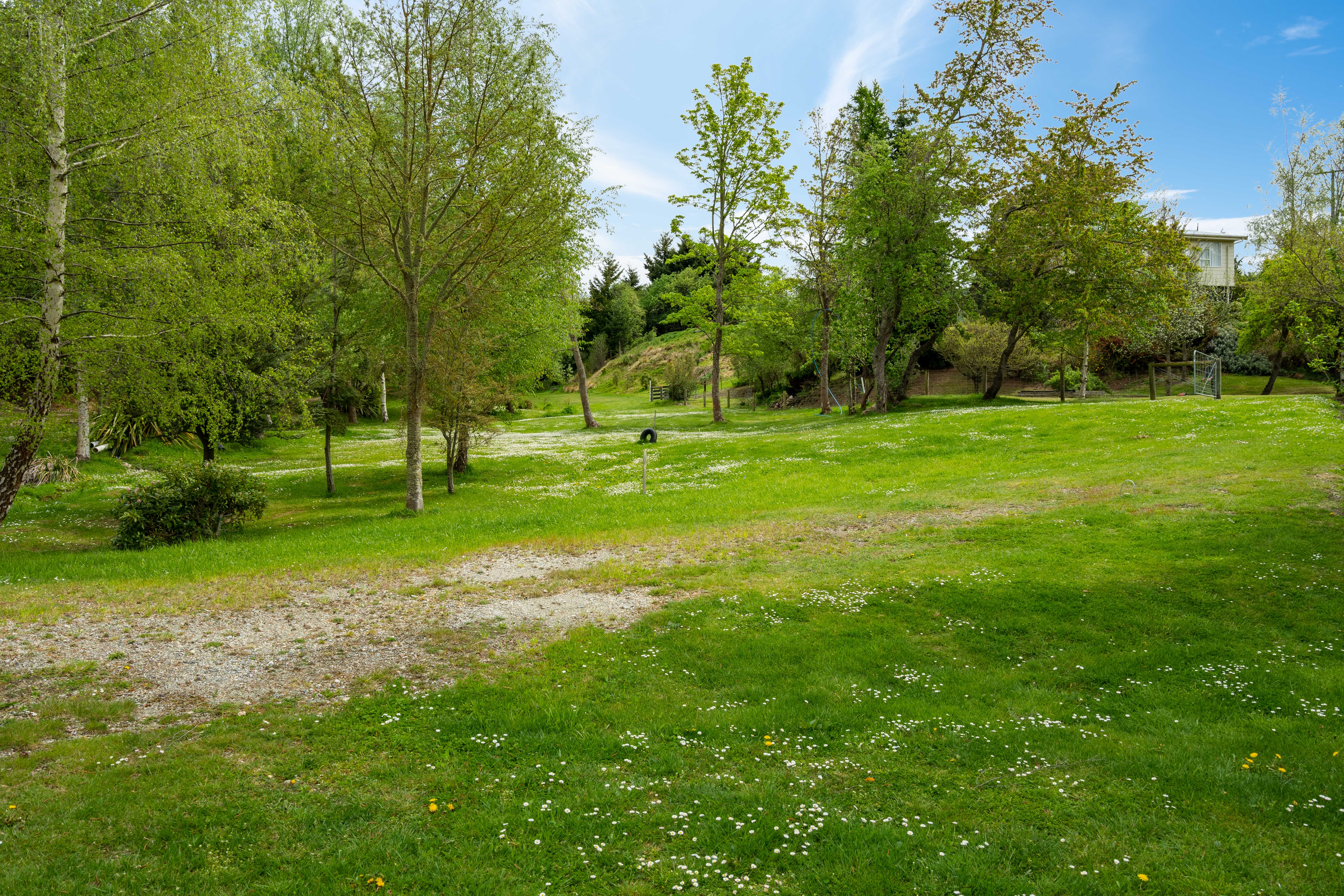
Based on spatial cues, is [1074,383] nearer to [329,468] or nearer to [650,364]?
[650,364]

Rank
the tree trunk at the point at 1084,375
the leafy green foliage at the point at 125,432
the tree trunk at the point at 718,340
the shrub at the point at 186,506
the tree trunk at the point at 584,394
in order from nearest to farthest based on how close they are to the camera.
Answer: the shrub at the point at 186,506
the leafy green foliage at the point at 125,432
the tree trunk at the point at 718,340
the tree trunk at the point at 584,394
the tree trunk at the point at 1084,375

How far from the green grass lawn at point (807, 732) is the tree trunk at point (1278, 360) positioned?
38481 millimetres

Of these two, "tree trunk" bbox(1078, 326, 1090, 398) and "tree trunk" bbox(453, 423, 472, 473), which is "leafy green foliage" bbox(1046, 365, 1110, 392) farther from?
"tree trunk" bbox(453, 423, 472, 473)

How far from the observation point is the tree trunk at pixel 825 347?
47406mm

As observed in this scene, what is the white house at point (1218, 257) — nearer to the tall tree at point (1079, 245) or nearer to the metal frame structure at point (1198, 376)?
the metal frame structure at point (1198, 376)

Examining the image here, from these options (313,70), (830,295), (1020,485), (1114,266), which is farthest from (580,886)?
(830,295)

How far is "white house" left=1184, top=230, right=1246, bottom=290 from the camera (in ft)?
253

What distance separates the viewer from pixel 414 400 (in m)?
22.0

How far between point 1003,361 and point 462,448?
3095 cm

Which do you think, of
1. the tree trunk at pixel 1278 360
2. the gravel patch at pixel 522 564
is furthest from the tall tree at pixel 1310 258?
the gravel patch at pixel 522 564

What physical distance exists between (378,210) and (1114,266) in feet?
117

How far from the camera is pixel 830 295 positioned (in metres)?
51.9

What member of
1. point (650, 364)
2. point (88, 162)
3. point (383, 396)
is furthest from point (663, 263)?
point (88, 162)

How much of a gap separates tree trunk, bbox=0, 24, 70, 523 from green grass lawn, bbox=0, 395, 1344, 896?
3097 mm
